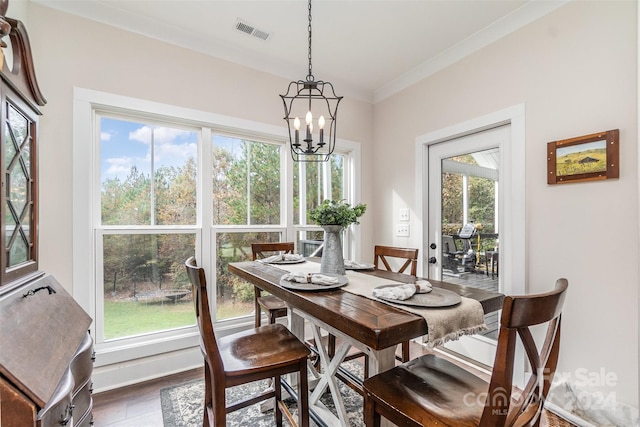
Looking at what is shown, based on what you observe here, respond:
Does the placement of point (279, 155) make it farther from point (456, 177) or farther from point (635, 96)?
point (635, 96)

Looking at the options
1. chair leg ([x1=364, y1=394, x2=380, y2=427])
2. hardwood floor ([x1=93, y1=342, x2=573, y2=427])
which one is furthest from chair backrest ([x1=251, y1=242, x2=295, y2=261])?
chair leg ([x1=364, y1=394, x2=380, y2=427])

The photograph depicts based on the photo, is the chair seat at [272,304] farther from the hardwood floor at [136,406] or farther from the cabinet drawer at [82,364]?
A: the cabinet drawer at [82,364]

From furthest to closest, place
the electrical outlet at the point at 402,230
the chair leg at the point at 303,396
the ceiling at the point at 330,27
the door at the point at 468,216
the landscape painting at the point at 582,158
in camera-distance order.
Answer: the electrical outlet at the point at 402,230, the door at the point at 468,216, the ceiling at the point at 330,27, the landscape painting at the point at 582,158, the chair leg at the point at 303,396

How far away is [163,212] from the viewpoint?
2.56 metres

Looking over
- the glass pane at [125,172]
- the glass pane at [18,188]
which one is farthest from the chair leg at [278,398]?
the glass pane at [125,172]

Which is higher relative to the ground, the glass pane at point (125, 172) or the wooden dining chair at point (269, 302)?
the glass pane at point (125, 172)

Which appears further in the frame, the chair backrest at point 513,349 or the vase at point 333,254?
the vase at point 333,254

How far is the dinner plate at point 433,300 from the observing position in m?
1.26

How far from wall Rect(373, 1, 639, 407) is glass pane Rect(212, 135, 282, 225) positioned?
206cm

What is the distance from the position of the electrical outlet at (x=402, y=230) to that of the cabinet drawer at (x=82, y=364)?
2.76 metres

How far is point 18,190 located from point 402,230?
9.84ft

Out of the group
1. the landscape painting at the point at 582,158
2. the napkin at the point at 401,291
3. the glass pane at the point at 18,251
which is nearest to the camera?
the glass pane at the point at 18,251

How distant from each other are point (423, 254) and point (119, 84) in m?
3.10

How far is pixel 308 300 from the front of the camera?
4.51 feet
